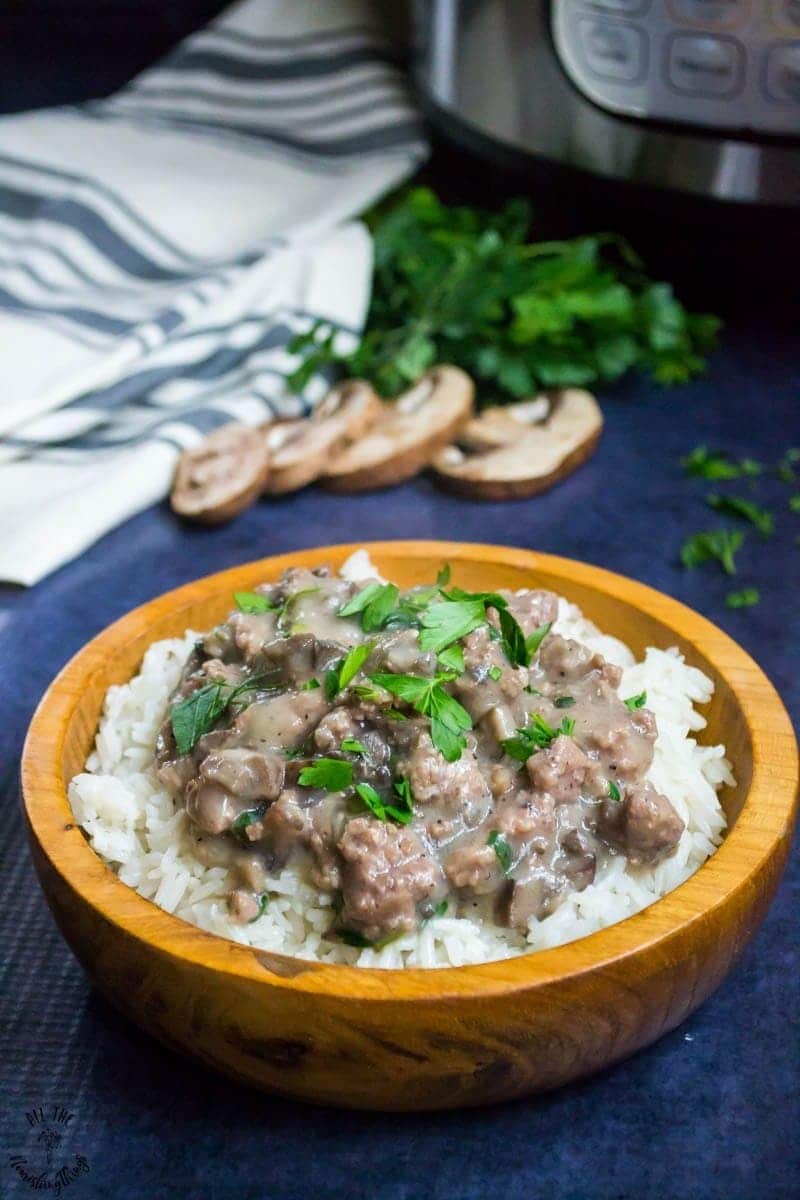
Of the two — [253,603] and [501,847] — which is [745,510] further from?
[501,847]

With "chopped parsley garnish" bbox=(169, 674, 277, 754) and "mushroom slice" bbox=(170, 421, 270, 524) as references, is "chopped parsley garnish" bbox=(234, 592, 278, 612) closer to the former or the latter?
"chopped parsley garnish" bbox=(169, 674, 277, 754)

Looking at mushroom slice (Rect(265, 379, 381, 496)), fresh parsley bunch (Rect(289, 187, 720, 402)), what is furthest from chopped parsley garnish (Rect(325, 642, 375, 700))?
fresh parsley bunch (Rect(289, 187, 720, 402))

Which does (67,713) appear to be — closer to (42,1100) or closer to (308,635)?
(308,635)

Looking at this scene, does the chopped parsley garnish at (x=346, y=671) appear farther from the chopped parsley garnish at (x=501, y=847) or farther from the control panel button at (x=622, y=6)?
the control panel button at (x=622, y=6)

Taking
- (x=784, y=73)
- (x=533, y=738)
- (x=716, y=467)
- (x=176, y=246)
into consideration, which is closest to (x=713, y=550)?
(x=716, y=467)

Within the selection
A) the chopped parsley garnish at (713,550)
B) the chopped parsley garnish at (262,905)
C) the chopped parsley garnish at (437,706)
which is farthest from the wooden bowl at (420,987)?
the chopped parsley garnish at (713,550)

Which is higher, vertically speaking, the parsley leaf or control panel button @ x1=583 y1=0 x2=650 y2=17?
control panel button @ x1=583 y1=0 x2=650 y2=17

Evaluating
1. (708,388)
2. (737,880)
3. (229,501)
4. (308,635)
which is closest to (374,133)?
(708,388)
